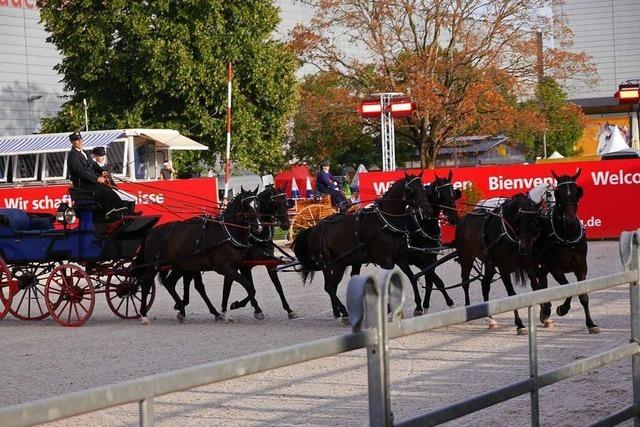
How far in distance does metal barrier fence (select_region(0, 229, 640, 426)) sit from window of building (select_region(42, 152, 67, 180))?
31485 millimetres

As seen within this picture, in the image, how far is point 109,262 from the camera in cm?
1730

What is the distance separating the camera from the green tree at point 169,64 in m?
42.8

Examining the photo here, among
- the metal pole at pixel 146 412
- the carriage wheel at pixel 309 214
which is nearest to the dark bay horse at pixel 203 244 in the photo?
the carriage wheel at pixel 309 214

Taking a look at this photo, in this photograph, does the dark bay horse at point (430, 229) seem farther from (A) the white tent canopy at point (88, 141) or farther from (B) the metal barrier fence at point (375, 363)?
(A) the white tent canopy at point (88, 141)

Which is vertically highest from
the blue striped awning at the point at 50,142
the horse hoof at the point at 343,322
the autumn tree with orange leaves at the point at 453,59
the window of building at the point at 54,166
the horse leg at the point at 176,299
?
the autumn tree with orange leaves at the point at 453,59

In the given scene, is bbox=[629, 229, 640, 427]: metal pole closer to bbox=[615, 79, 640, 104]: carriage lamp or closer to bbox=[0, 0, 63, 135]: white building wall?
bbox=[615, 79, 640, 104]: carriage lamp

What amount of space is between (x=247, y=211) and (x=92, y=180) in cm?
223

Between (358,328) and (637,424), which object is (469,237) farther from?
(358,328)

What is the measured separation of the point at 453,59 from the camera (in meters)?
46.0

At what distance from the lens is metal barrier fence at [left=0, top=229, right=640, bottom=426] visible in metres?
3.00

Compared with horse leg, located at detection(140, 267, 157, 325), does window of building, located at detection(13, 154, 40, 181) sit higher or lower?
higher

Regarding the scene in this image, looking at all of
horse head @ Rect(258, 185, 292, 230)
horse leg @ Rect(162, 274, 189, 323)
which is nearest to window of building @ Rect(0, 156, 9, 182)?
horse leg @ Rect(162, 274, 189, 323)

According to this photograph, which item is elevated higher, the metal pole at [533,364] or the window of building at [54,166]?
the window of building at [54,166]

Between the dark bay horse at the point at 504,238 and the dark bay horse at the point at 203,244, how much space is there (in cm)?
309
